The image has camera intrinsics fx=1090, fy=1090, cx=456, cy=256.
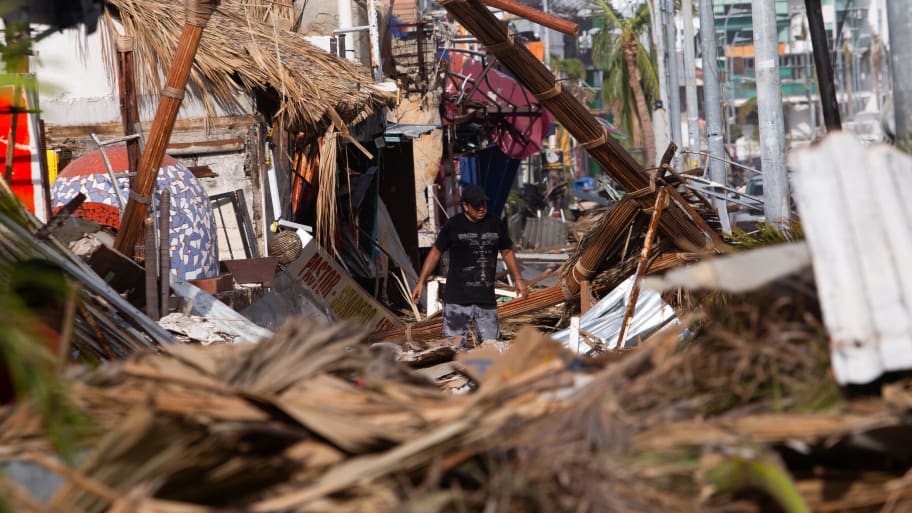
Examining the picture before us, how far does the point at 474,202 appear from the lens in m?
8.62

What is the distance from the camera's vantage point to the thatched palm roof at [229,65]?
949 centimetres

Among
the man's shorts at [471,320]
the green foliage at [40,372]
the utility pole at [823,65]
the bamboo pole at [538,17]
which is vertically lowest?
the man's shorts at [471,320]

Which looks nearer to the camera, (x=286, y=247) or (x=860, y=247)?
(x=860, y=247)

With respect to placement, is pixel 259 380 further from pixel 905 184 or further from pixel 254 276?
pixel 254 276

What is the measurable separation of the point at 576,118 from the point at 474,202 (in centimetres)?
114

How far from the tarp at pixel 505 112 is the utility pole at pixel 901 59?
17.0 metres

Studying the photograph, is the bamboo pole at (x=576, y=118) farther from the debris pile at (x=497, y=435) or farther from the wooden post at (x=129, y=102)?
the debris pile at (x=497, y=435)

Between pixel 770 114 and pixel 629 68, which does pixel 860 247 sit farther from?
pixel 629 68

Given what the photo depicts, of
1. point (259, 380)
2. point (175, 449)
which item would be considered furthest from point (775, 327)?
point (175, 449)

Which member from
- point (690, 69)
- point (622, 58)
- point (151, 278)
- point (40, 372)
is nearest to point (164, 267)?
point (151, 278)

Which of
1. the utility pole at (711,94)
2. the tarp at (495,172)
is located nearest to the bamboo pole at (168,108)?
the utility pole at (711,94)

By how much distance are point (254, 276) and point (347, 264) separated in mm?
4263

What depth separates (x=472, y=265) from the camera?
877cm

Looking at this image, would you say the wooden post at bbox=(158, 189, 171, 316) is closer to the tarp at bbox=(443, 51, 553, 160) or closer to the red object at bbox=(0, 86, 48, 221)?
the red object at bbox=(0, 86, 48, 221)
